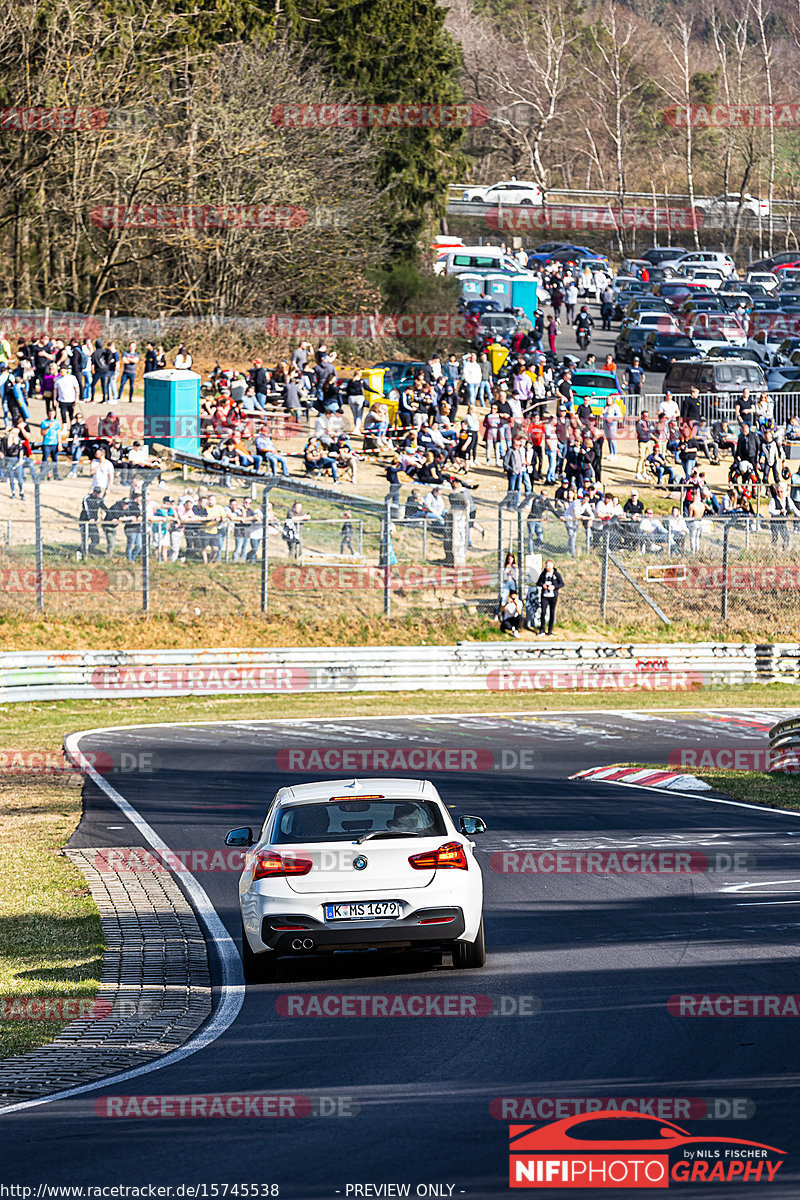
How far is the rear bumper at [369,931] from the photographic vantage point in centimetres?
1002

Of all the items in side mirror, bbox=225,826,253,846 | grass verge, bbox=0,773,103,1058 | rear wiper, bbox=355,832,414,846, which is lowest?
grass verge, bbox=0,773,103,1058

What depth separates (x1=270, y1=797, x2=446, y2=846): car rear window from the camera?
1048cm

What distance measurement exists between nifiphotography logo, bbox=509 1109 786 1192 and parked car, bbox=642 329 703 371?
4672 cm

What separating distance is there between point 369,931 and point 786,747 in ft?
38.5

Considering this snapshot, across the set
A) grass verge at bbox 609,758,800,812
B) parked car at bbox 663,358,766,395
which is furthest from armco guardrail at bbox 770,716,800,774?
parked car at bbox 663,358,766,395

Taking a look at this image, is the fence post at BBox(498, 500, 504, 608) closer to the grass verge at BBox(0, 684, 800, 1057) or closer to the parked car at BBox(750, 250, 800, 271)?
the grass verge at BBox(0, 684, 800, 1057)

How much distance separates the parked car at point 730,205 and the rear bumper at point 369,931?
292 ft

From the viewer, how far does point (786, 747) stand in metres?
20.6

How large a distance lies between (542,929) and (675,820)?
201 inches

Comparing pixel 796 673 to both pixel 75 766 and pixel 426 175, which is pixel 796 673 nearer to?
pixel 75 766

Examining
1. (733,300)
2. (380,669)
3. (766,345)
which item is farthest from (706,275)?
(380,669)

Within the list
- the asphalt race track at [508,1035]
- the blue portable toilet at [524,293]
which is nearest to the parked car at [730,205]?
the blue portable toilet at [524,293]

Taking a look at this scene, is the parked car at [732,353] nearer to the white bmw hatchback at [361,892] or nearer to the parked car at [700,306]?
the parked car at [700,306]

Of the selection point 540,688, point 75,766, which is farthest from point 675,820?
point 540,688
